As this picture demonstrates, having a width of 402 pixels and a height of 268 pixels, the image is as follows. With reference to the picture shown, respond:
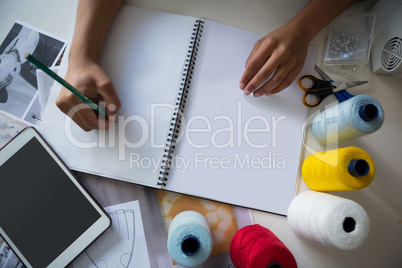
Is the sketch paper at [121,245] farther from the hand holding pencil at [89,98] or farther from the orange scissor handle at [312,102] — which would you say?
the orange scissor handle at [312,102]

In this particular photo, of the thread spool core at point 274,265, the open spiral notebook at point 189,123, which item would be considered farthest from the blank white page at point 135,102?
the thread spool core at point 274,265

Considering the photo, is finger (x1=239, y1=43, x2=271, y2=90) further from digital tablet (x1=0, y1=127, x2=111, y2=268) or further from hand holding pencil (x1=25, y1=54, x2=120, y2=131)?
digital tablet (x1=0, y1=127, x2=111, y2=268)

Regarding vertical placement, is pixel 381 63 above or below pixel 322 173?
above

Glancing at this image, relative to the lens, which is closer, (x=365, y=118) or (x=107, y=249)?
(x=365, y=118)

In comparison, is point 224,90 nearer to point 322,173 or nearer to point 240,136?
point 240,136

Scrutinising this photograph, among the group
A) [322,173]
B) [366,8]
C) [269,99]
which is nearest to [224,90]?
[269,99]

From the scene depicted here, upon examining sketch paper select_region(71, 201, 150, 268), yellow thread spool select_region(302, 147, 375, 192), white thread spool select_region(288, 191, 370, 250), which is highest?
yellow thread spool select_region(302, 147, 375, 192)

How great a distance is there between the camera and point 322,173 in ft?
1.42

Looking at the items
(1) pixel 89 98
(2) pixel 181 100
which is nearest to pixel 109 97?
(1) pixel 89 98

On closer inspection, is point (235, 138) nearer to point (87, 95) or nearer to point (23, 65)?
point (87, 95)

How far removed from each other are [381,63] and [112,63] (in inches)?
21.6

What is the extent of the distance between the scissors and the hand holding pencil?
1.27ft

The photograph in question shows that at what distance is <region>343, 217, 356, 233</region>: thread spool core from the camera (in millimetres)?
359

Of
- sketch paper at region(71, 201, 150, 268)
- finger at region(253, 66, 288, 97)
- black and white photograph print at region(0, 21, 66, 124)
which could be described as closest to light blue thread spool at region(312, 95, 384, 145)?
finger at region(253, 66, 288, 97)
